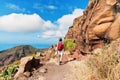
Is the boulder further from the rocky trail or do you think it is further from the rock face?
the rock face

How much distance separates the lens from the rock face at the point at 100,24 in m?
26.3

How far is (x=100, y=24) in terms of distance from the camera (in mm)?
27453

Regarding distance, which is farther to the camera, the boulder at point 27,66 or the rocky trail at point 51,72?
the boulder at point 27,66

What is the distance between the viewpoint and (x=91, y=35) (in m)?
29.0

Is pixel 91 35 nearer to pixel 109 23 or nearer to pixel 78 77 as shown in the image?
pixel 109 23

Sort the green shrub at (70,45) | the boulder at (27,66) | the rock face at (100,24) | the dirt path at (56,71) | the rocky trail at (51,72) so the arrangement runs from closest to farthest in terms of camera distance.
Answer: the dirt path at (56,71) → the rocky trail at (51,72) → the boulder at (27,66) → the rock face at (100,24) → the green shrub at (70,45)

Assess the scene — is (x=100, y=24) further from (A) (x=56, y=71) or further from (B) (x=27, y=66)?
(B) (x=27, y=66)

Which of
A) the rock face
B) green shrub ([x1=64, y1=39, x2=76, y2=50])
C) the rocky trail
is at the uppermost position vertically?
the rock face

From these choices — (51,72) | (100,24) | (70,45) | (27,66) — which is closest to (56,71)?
(51,72)

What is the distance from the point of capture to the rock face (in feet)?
86.3

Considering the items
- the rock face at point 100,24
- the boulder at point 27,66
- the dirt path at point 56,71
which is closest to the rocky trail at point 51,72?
the dirt path at point 56,71

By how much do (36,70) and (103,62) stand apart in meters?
13.0

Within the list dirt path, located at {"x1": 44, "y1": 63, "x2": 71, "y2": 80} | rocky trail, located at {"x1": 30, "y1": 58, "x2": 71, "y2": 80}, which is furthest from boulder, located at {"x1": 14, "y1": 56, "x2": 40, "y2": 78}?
dirt path, located at {"x1": 44, "y1": 63, "x2": 71, "y2": 80}

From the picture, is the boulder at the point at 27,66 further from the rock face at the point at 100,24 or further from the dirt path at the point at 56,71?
the rock face at the point at 100,24
